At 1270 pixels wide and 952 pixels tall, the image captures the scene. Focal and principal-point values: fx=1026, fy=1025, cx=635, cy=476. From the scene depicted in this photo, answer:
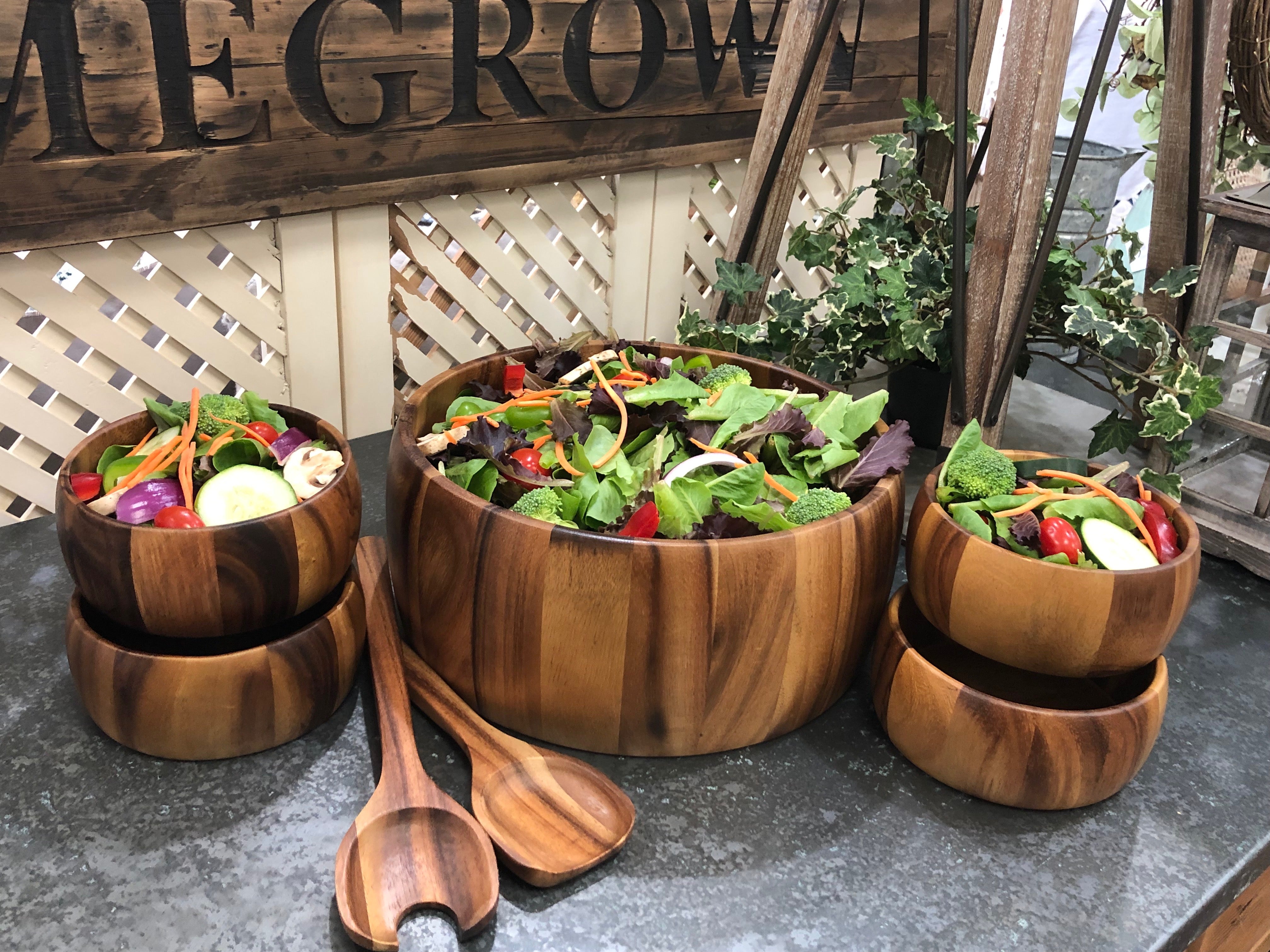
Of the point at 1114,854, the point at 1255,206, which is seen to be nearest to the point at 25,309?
the point at 1114,854

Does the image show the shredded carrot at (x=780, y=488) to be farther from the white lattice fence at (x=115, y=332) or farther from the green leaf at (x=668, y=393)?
the white lattice fence at (x=115, y=332)

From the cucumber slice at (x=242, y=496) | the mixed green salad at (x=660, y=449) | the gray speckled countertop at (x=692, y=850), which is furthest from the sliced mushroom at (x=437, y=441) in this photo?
the gray speckled countertop at (x=692, y=850)

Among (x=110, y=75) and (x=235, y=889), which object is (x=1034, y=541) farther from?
(x=110, y=75)

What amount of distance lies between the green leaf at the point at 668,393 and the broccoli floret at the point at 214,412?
1.08 feet

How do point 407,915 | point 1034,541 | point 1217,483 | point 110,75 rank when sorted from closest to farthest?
1. point 407,915
2. point 1034,541
3. point 110,75
4. point 1217,483

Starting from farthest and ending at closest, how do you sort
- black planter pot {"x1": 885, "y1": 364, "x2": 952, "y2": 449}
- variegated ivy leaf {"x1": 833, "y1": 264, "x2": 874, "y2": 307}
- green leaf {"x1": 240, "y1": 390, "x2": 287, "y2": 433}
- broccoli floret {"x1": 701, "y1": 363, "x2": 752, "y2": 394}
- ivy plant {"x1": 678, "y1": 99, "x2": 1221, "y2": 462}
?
1. black planter pot {"x1": 885, "y1": 364, "x2": 952, "y2": 449}
2. variegated ivy leaf {"x1": 833, "y1": 264, "x2": 874, "y2": 307}
3. ivy plant {"x1": 678, "y1": 99, "x2": 1221, "y2": 462}
4. broccoli floret {"x1": 701, "y1": 363, "x2": 752, "y2": 394}
5. green leaf {"x1": 240, "y1": 390, "x2": 287, "y2": 433}

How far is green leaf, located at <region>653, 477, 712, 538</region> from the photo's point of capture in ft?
2.58

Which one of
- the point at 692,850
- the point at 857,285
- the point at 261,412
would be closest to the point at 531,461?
the point at 261,412

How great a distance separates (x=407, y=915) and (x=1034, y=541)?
52cm

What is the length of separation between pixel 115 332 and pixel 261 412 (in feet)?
1.07

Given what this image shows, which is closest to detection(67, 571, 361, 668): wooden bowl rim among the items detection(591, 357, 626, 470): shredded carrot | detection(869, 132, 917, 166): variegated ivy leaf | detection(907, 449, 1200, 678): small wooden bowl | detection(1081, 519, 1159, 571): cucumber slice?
detection(591, 357, 626, 470): shredded carrot

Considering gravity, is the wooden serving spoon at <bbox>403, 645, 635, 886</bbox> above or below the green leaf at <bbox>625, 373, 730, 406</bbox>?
below

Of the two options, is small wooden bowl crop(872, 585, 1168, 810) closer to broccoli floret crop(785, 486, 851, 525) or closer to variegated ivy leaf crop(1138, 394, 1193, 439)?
broccoli floret crop(785, 486, 851, 525)

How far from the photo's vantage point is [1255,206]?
3.25 ft
